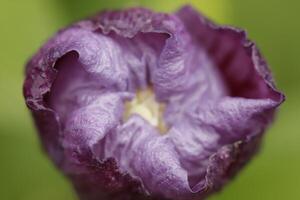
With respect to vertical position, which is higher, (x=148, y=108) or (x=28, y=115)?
(x=148, y=108)

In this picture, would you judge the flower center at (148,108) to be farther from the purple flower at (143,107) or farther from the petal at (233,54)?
the petal at (233,54)

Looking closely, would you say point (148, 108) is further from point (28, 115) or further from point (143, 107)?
point (28, 115)

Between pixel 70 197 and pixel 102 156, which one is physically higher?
pixel 102 156

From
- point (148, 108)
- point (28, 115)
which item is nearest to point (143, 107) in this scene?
point (148, 108)

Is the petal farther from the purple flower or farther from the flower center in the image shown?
the flower center

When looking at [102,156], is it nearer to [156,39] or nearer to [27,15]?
[156,39]

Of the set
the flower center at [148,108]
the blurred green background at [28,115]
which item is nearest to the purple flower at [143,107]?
the flower center at [148,108]

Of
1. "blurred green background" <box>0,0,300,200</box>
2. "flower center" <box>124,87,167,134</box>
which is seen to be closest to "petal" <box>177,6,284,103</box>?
"flower center" <box>124,87,167,134</box>

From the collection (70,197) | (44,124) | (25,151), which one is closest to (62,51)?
(44,124)
